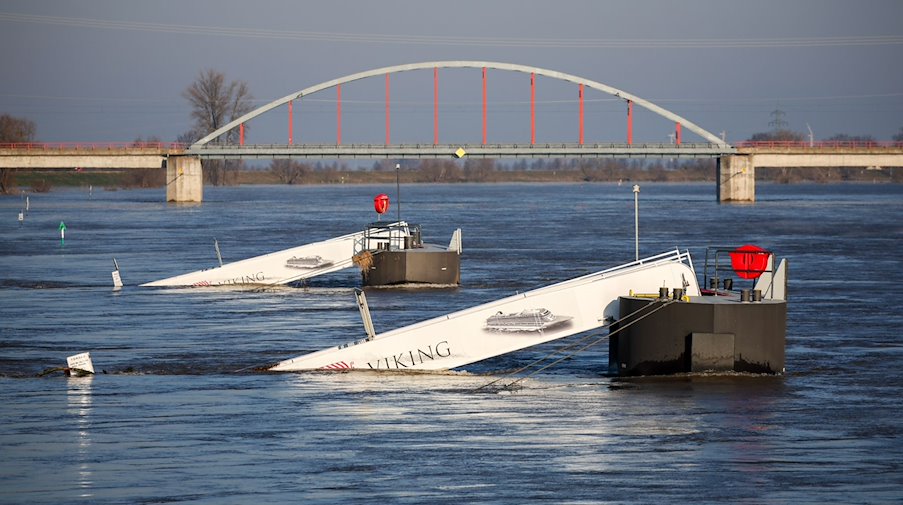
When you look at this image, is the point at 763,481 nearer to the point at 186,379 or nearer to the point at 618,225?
the point at 186,379

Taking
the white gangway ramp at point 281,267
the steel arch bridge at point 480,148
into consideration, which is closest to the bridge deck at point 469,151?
the steel arch bridge at point 480,148

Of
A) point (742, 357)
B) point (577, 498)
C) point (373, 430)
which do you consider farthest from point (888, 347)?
point (577, 498)

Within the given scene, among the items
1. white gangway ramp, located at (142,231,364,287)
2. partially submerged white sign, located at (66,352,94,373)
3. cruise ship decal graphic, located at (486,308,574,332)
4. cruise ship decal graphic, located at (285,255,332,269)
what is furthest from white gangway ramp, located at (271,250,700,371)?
cruise ship decal graphic, located at (285,255,332,269)

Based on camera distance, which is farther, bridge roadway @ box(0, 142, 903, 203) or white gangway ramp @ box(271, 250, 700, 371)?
bridge roadway @ box(0, 142, 903, 203)

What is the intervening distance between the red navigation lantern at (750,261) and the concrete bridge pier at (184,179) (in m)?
147

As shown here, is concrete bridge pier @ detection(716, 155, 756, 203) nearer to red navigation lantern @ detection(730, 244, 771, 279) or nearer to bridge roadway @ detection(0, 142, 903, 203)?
bridge roadway @ detection(0, 142, 903, 203)

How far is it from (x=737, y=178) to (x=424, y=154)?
38038 millimetres

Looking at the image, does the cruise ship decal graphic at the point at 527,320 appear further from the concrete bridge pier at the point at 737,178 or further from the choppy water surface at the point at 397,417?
the concrete bridge pier at the point at 737,178

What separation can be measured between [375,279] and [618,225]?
2264 inches

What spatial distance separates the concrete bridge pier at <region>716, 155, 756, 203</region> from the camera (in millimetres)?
170788

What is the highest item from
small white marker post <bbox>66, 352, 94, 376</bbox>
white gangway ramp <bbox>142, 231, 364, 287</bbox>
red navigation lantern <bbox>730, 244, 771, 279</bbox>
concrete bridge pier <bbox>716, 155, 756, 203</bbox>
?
concrete bridge pier <bbox>716, 155, 756, 203</bbox>

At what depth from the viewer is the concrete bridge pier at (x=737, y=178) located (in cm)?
17079

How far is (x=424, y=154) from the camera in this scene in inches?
6516

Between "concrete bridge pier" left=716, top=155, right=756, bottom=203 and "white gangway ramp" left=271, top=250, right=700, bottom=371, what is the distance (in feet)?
479
